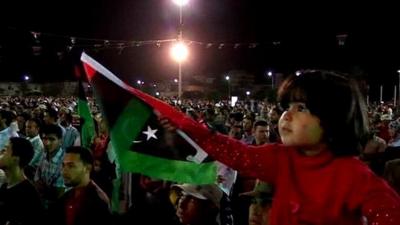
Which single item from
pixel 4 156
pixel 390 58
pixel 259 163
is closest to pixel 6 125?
pixel 4 156

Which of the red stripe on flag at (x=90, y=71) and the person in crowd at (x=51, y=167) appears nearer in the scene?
the red stripe on flag at (x=90, y=71)

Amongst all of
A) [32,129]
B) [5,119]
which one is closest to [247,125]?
[32,129]

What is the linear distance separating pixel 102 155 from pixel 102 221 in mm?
3106

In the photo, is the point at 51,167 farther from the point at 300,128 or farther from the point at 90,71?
the point at 300,128

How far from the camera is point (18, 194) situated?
5.20 metres

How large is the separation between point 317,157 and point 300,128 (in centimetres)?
13

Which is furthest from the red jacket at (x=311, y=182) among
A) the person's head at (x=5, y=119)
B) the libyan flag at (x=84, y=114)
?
the person's head at (x=5, y=119)

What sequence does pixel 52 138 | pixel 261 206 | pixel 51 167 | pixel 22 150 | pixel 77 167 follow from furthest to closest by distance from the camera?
1. pixel 52 138
2. pixel 51 167
3. pixel 22 150
4. pixel 77 167
5. pixel 261 206

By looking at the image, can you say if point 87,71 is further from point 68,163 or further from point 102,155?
point 102,155

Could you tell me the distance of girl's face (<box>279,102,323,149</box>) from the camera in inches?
84.6

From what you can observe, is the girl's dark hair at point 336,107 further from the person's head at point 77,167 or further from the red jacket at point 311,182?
the person's head at point 77,167

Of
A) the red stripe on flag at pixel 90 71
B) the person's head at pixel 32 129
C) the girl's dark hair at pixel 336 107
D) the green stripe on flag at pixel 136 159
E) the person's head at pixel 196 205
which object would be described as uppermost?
the red stripe on flag at pixel 90 71

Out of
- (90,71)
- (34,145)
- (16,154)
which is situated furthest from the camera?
(34,145)

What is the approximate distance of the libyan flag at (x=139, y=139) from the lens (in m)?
2.79
